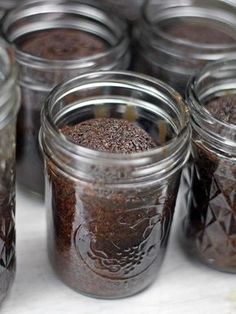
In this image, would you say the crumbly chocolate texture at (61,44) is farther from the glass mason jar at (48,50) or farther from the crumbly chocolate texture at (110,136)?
the crumbly chocolate texture at (110,136)

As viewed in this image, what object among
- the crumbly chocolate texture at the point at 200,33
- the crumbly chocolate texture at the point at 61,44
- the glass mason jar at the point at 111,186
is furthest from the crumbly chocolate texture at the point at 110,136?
the crumbly chocolate texture at the point at 200,33

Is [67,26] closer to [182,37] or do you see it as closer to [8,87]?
[182,37]

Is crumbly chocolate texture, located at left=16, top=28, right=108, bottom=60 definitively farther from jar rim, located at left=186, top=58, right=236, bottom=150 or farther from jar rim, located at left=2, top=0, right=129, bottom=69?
jar rim, located at left=186, top=58, right=236, bottom=150

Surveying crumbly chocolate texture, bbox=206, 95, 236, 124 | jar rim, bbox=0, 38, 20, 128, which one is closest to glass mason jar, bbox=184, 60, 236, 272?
crumbly chocolate texture, bbox=206, 95, 236, 124

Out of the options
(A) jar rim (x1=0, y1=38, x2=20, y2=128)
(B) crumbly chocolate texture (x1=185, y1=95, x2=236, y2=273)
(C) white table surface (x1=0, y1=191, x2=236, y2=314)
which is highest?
(A) jar rim (x1=0, y1=38, x2=20, y2=128)

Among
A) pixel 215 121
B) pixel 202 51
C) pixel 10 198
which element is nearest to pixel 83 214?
pixel 10 198
